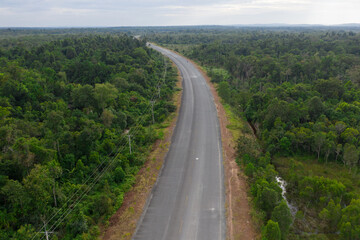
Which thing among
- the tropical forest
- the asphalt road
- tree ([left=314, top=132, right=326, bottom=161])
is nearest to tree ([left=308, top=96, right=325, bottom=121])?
the tropical forest

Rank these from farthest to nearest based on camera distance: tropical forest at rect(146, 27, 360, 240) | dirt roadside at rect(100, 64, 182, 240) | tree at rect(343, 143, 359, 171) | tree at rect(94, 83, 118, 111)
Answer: tree at rect(94, 83, 118, 111) < tree at rect(343, 143, 359, 171) < tropical forest at rect(146, 27, 360, 240) < dirt roadside at rect(100, 64, 182, 240)

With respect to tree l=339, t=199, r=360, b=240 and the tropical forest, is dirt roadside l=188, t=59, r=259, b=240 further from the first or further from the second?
tree l=339, t=199, r=360, b=240

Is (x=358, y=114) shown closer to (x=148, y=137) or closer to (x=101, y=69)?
(x=148, y=137)

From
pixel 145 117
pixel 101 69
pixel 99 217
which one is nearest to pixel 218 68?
pixel 101 69

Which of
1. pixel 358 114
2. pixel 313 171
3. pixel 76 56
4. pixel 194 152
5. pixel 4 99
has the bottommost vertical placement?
pixel 313 171

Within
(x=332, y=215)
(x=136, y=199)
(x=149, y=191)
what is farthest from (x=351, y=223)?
(x=136, y=199)
